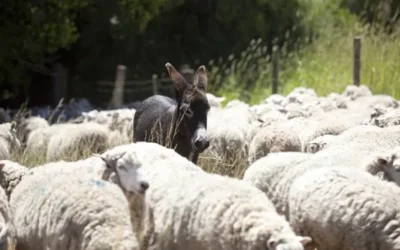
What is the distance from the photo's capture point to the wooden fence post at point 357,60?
59.9ft

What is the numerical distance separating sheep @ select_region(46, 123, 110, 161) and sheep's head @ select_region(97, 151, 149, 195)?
4.63 metres

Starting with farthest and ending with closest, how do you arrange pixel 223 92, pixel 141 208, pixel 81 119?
pixel 223 92 < pixel 81 119 < pixel 141 208

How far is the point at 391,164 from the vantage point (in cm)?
820

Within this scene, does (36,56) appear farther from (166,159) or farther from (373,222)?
(373,222)

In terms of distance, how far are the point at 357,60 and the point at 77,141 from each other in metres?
7.07

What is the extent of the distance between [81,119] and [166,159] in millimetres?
7327

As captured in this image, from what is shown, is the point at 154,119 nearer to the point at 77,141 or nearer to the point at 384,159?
the point at 77,141

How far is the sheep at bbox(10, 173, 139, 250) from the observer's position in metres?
6.73

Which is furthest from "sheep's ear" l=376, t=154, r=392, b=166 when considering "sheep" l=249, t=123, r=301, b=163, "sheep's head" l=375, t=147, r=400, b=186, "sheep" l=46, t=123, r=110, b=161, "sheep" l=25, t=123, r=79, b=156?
"sheep" l=25, t=123, r=79, b=156

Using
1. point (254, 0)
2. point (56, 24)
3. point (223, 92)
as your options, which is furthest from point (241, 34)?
point (56, 24)

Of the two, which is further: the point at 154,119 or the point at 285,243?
the point at 154,119

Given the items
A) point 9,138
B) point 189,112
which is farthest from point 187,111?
point 9,138

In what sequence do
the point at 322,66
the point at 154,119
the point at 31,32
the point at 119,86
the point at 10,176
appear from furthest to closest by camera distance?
1. the point at 322,66
2. the point at 119,86
3. the point at 31,32
4. the point at 154,119
5. the point at 10,176

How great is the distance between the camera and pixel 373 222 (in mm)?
7117
